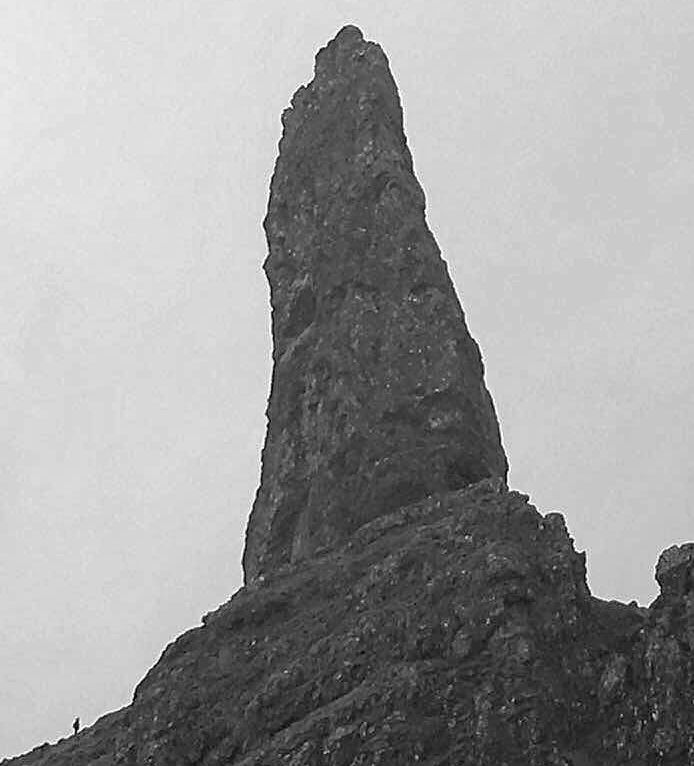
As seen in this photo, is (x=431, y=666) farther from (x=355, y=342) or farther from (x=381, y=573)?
(x=355, y=342)

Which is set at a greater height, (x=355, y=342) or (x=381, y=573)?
(x=355, y=342)

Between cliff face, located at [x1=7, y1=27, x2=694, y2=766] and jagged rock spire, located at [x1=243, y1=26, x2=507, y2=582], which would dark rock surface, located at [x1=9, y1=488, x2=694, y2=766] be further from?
jagged rock spire, located at [x1=243, y1=26, x2=507, y2=582]

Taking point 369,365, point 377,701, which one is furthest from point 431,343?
point 377,701

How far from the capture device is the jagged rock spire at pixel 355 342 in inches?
2562

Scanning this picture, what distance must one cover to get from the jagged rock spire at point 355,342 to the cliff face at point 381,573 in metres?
0.13

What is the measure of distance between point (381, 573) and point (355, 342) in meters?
19.1

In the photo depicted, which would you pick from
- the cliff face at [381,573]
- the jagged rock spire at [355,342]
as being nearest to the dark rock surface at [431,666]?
the cliff face at [381,573]

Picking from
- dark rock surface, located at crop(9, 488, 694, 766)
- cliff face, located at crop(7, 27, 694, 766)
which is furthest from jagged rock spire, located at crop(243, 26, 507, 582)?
dark rock surface, located at crop(9, 488, 694, 766)

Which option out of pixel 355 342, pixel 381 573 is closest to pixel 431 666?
pixel 381 573

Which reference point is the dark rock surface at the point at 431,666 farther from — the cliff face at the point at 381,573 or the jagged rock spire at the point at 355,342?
the jagged rock spire at the point at 355,342

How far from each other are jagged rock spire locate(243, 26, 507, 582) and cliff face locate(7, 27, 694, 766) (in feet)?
0.43

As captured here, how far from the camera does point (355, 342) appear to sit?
69.6m

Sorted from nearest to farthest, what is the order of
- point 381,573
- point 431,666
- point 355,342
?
point 431,666
point 381,573
point 355,342

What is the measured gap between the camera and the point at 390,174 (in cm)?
7562
